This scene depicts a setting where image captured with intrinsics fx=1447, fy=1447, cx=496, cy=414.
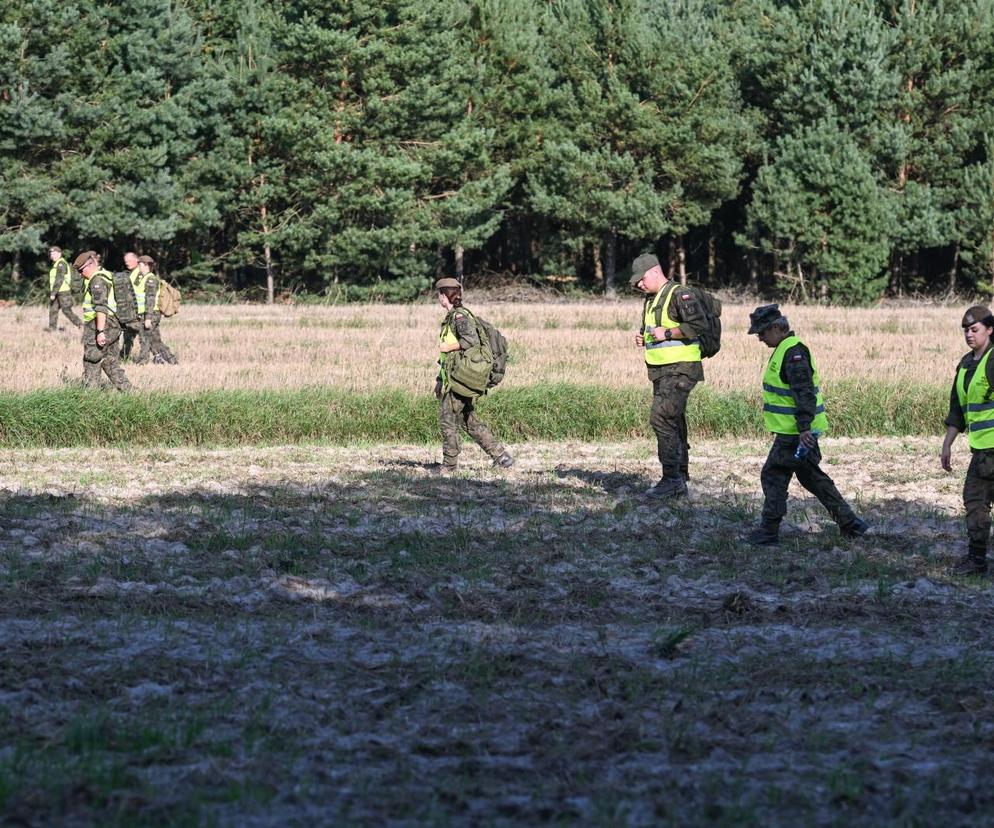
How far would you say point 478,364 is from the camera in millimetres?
12773

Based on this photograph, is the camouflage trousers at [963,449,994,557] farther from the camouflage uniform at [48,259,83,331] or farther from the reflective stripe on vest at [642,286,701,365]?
the camouflage uniform at [48,259,83,331]

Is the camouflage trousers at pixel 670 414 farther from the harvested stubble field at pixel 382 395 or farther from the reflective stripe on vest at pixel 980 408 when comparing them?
the harvested stubble field at pixel 382 395

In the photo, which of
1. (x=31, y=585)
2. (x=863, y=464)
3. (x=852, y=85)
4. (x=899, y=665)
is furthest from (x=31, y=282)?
(x=899, y=665)

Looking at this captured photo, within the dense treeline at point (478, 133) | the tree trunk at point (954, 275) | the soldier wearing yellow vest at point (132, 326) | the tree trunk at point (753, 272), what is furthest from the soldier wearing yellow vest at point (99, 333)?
the tree trunk at point (954, 275)

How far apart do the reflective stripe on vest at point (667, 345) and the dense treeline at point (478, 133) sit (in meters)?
32.9

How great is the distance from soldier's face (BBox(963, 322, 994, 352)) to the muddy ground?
148 cm

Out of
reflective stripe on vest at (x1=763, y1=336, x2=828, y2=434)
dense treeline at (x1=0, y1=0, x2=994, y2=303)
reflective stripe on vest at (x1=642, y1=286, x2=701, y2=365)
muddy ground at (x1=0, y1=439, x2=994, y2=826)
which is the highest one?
dense treeline at (x1=0, y1=0, x2=994, y2=303)

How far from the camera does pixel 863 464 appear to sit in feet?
47.0

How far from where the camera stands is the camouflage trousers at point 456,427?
43.6 feet

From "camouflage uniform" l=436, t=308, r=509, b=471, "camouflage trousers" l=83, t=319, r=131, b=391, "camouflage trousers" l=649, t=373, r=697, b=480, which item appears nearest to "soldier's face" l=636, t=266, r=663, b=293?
"camouflage trousers" l=649, t=373, r=697, b=480

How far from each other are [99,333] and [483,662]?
11.7 metres

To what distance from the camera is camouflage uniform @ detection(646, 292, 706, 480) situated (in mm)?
11516

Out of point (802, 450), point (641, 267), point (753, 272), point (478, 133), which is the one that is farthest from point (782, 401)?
point (753, 272)

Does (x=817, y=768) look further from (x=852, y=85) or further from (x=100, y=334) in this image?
(x=852, y=85)
